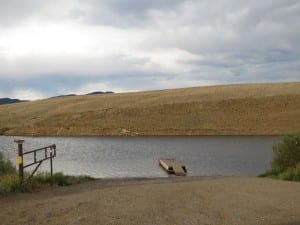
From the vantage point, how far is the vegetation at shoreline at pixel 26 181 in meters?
13.7

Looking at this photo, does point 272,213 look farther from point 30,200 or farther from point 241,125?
point 241,125

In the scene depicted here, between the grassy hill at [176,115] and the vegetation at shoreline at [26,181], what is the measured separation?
45277mm

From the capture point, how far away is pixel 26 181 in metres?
14.4

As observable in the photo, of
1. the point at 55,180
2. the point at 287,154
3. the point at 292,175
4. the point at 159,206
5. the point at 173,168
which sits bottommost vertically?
the point at 173,168

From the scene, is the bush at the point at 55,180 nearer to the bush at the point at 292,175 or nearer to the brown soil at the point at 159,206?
the brown soil at the point at 159,206

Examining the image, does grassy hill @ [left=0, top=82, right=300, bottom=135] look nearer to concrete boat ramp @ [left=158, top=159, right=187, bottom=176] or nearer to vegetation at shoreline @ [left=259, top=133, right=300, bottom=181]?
concrete boat ramp @ [left=158, top=159, right=187, bottom=176]

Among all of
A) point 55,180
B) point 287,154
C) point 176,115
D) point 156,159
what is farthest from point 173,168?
point 176,115

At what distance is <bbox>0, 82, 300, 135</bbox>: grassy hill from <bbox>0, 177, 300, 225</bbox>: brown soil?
47.3 metres

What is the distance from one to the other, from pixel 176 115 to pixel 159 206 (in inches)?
2318

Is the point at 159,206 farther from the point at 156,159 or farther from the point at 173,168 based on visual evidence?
the point at 156,159

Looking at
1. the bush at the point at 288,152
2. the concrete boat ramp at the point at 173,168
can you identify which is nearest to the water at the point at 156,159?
the concrete boat ramp at the point at 173,168

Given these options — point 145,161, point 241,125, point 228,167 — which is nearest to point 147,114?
point 241,125

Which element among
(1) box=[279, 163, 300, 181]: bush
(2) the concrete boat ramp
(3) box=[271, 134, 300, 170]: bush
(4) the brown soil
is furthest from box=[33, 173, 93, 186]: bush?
(2) the concrete boat ramp

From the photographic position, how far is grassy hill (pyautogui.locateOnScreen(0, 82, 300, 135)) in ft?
211
